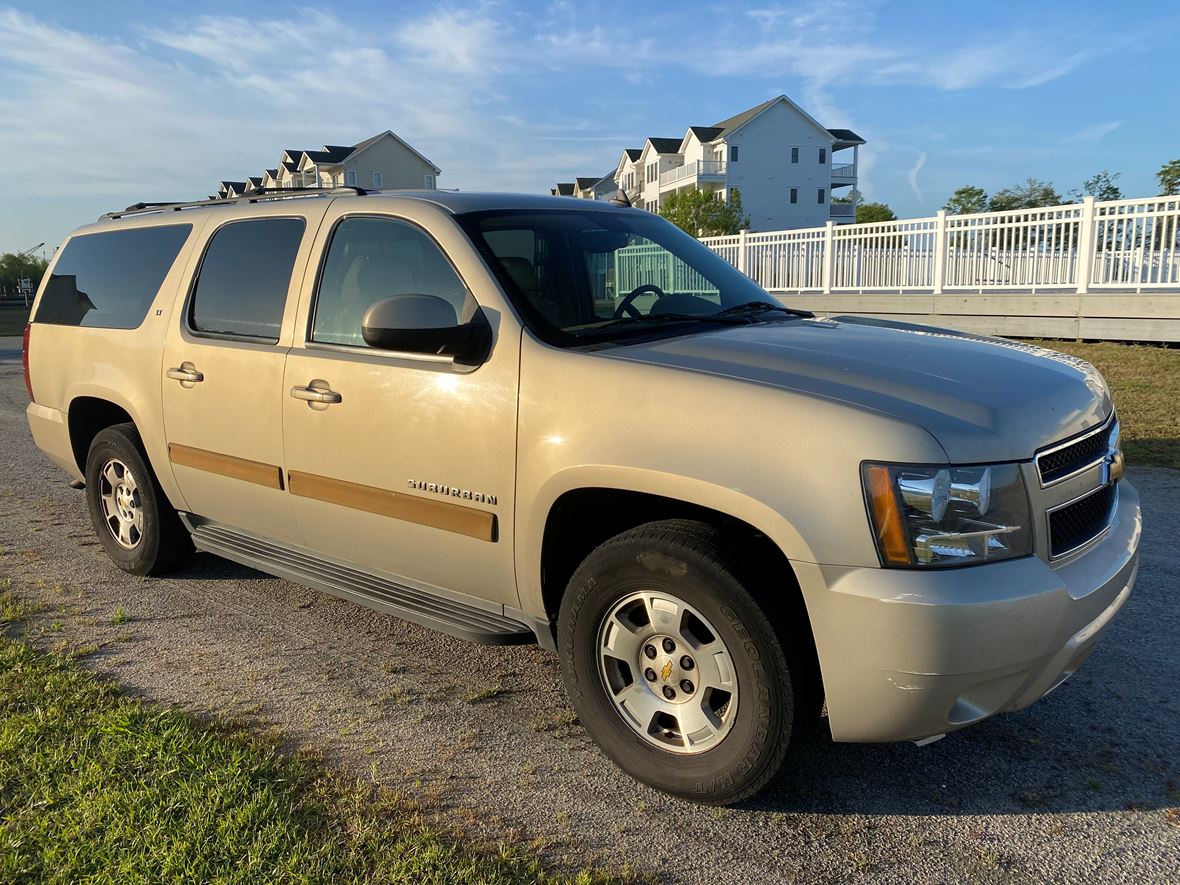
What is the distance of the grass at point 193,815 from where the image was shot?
2.43 metres

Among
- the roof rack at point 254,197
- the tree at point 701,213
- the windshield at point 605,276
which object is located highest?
the tree at point 701,213

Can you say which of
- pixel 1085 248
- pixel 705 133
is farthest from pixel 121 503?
pixel 705 133

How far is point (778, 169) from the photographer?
66312mm

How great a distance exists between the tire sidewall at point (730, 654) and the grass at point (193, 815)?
47 cm

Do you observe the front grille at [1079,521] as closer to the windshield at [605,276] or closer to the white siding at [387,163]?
the windshield at [605,276]

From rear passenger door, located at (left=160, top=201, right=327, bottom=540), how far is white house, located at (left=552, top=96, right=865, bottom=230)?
61792 mm

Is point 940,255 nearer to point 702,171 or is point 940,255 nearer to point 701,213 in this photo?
point 701,213

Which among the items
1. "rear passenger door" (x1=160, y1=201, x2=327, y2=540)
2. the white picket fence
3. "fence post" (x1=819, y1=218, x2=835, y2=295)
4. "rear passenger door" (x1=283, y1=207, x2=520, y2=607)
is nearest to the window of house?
"rear passenger door" (x1=283, y1=207, x2=520, y2=607)

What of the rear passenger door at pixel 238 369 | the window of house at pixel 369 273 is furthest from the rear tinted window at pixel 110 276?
the window of house at pixel 369 273

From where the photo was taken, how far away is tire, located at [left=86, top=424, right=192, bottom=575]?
4.81 metres

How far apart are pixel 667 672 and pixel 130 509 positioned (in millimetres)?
3603

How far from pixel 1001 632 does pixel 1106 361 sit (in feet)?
34.8

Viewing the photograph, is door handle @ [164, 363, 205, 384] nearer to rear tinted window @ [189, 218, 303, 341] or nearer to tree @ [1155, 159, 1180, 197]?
rear tinted window @ [189, 218, 303, 341]

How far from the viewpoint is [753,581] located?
8.37ft
